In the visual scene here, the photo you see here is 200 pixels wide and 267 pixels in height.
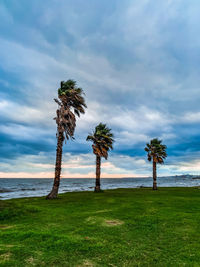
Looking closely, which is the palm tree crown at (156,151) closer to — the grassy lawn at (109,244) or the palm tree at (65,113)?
the palm tree at (65,113)

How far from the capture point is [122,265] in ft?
21.2

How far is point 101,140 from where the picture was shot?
43.4 meters

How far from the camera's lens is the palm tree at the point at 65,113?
28.7 m

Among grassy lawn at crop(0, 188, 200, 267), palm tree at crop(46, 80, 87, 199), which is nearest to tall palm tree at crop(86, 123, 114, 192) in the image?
palm tree at crop(46, 80, 87, 199)

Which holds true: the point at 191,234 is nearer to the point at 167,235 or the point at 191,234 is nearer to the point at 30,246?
the point at 167,235

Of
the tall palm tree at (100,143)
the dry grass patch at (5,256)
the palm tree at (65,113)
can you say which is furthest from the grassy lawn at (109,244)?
the tall palm tree at (100,143)

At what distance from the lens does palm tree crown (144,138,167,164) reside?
51031 mm

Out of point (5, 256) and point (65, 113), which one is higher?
point (65, 113)

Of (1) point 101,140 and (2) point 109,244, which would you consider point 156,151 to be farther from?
(2) point 109,244

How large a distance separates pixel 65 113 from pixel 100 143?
1574 centimetres

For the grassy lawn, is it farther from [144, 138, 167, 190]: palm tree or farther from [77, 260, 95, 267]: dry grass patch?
[144, 138, 167, 190]: palm tree

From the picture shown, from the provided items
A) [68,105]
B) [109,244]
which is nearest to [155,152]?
[68,105]

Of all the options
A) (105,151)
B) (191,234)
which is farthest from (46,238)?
(105,151)

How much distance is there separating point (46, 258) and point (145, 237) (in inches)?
191
